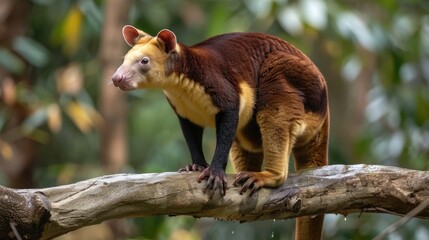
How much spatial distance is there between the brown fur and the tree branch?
87 mm

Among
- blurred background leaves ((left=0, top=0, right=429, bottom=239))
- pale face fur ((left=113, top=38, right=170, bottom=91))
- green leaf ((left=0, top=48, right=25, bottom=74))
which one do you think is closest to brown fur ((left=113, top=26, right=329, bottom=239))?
pale face fur ((left=113, top=38, right=170, bottom=91))

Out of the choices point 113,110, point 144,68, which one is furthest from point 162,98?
point 144,68

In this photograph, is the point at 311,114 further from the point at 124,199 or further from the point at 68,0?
the point at 68,0

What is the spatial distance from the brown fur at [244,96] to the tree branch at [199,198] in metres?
0.09

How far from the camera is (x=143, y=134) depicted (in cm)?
953

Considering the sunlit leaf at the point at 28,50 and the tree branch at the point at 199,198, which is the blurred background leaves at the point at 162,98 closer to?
the sunlit leaf at the point at 28,50

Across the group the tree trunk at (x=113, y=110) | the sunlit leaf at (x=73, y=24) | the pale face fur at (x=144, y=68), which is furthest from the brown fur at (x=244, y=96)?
the sunlit leaf at (x=73, y=24)

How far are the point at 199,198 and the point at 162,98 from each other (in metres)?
5.00

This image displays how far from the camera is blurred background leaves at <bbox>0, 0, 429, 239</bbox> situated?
268 inches

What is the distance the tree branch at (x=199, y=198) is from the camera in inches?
135

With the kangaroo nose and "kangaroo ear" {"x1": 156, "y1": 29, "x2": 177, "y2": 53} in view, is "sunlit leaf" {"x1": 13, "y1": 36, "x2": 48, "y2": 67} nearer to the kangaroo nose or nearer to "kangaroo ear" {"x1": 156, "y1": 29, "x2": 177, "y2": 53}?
"kangaroo ear" {"x1": 156, "y1": 29, "x2": 177, "y2": 53}

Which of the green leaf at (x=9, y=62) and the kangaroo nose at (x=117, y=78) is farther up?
the kangaroo nose at (x=117, y=78)

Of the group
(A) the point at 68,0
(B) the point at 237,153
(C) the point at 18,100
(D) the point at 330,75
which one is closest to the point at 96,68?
(A) the point at 68,0

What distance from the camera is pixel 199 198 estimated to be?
3895mm
